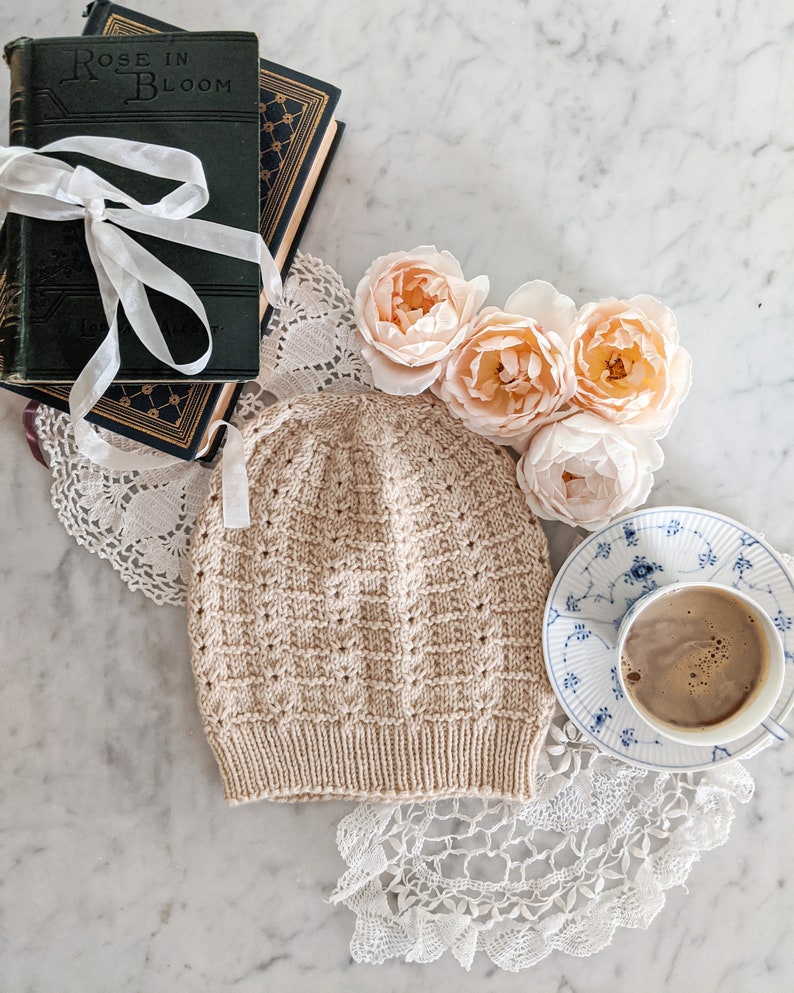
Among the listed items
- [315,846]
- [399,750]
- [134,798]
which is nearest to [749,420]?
[399,750]

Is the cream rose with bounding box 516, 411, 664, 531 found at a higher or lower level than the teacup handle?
higher

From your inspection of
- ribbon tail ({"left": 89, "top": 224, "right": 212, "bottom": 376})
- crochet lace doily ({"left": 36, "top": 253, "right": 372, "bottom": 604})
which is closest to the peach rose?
crochet lace doily ({"left": 36, "top": 253, "right": 372, "bottom": 604})

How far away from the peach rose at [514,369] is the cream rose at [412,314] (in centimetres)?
2

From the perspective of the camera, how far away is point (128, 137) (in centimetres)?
→ 70

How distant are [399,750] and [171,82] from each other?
0.67 m

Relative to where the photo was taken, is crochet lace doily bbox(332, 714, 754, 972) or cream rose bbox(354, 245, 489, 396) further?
crochet lace doily bbox(332, 714, 754, 972)

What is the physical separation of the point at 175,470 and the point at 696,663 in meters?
0.55

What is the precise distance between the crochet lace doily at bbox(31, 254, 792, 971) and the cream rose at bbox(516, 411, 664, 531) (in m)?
0.21

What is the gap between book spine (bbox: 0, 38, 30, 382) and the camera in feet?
2.27

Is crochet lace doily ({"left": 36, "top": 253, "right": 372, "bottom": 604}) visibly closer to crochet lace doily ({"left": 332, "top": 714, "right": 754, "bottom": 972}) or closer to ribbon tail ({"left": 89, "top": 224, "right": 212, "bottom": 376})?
ribbon tail ({"left": 89, "top": 224, "right": 212, "bottom": 376})

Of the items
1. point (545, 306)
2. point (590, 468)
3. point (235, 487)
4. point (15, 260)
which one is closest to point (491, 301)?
point (545, 306)

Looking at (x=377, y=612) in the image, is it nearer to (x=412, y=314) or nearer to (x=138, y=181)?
(x=412, y=314)

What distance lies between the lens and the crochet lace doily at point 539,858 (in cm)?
82

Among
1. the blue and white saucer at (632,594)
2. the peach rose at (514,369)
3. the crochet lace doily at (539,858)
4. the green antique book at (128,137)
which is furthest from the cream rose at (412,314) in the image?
the crochet lace doily at (539,858)
